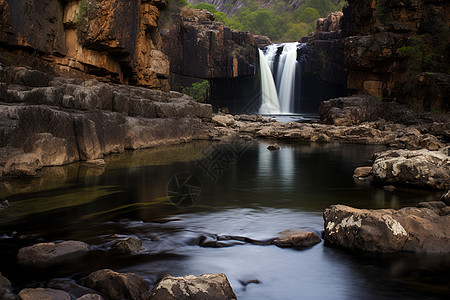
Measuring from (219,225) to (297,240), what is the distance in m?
1.45

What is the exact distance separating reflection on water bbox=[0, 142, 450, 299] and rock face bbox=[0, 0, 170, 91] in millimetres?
7221

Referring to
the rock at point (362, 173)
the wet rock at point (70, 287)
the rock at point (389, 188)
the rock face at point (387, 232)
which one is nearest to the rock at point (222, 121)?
the rock at point (362, 173)

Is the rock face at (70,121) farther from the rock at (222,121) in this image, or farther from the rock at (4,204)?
the rock at (222,121)

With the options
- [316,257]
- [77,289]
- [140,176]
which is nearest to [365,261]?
[316,257]

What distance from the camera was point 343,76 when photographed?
143ft

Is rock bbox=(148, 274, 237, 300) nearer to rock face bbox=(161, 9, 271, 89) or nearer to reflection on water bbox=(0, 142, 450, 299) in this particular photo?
reflection on water bbox=(0, 142, 450, 299)

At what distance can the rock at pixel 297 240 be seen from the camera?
5453 millimetres

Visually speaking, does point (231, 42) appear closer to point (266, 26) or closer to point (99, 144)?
point (99, 144)

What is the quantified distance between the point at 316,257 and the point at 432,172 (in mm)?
5354

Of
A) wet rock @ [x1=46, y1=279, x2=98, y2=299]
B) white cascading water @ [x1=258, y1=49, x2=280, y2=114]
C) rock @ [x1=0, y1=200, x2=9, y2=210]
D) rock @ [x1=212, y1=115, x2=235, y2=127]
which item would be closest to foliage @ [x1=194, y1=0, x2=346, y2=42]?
white cascading water @ [x1=258, y1=49, x2=280, y2=114]

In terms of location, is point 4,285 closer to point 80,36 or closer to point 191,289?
point 191,289

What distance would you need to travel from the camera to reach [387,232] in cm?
517

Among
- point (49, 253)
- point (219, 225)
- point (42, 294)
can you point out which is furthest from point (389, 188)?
point (42, 294)

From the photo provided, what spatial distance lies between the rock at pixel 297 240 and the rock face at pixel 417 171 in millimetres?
4635
